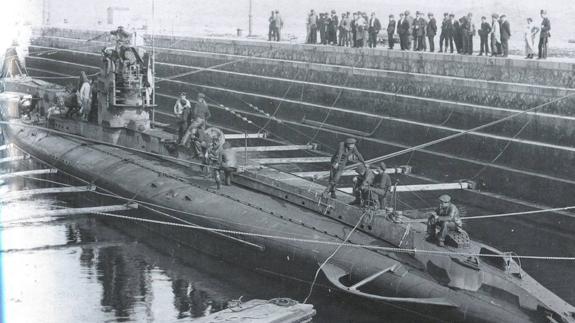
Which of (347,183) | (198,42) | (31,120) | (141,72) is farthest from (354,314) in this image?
(198,42)

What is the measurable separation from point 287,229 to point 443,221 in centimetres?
402

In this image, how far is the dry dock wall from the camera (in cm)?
2533

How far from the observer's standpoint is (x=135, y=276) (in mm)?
19234

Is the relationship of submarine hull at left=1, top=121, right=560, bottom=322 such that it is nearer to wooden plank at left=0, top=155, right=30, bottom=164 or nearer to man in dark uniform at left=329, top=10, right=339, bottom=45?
wooden plank at left=0, top=155, right=30, bottom=164

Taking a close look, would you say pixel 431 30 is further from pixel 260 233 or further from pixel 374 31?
pixel 260 233

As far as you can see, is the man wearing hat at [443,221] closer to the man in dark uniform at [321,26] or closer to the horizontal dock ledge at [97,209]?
the horizontal dock ledge at [97,209]

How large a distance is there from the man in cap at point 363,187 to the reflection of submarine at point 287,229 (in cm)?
37

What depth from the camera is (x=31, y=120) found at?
34.1 m

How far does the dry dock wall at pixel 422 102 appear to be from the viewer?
25.3 metres

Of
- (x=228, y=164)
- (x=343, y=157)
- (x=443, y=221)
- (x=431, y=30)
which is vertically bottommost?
(x=443, y=221)

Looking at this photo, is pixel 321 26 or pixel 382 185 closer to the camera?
pixel 382 185

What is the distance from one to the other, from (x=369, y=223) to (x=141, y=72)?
42.9 ft

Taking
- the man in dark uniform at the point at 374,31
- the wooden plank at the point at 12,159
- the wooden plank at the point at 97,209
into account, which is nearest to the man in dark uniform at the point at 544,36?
the man in dark uniform at the point at 374,31

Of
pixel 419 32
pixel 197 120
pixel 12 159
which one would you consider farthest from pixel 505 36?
pixel 12 159
